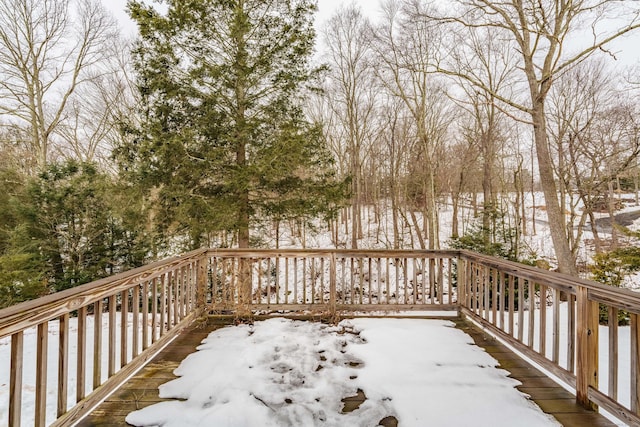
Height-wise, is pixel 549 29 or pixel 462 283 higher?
pixel 549 29

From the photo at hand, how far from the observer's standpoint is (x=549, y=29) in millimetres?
7246

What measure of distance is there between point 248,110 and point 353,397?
20.6ft

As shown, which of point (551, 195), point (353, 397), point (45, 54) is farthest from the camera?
point (45, 54)

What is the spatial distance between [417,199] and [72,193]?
13.4 metres

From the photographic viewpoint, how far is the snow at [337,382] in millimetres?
2070

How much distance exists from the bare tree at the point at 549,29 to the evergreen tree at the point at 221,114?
14.0 ft

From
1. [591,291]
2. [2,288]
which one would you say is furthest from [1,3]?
[591,291]

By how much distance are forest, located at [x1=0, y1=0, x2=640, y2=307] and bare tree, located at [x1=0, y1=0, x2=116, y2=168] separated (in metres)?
0.05

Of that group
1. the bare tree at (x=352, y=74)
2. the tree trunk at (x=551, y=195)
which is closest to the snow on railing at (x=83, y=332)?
the tree trunk at (x=551, y=195)

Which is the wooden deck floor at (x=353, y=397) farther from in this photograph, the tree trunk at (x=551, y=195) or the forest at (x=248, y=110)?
the tree trunk at (x=551, y=195)

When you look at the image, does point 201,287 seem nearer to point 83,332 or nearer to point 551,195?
point 83,332

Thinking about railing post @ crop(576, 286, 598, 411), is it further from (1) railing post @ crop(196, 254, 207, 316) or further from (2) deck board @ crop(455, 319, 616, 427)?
(1) railing post @ crop(196, 254, 207, 316)

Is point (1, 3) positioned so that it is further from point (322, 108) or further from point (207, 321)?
point (207, 321)

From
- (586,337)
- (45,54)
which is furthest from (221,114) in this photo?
(45,54)
